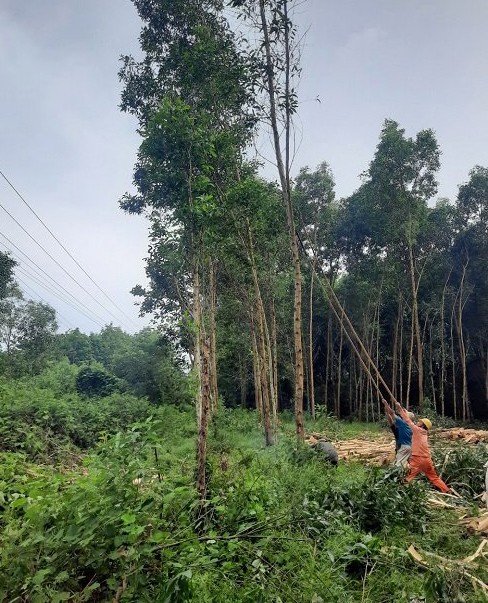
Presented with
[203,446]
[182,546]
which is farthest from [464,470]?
[182,546]

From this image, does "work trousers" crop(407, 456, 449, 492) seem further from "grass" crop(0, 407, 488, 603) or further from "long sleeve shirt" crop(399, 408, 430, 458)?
"grass" crop(0, 407, 488, 603)

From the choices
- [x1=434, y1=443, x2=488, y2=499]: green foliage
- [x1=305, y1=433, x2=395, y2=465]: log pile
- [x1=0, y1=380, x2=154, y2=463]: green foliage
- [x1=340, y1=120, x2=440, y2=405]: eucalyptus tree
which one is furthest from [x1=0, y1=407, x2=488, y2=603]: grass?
[x1=340, y1=120, x2=440, y2=405]: eucalyptus tree

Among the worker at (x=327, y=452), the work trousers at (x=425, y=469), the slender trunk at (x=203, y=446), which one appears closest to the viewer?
the slender trunk at (x=203, y=446)

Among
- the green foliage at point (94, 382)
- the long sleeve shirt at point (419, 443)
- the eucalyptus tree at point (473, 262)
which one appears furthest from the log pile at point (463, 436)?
the green foliage at point (94, 382)

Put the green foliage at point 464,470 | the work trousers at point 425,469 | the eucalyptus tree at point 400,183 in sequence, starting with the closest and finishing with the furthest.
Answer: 1. the work trousers at point 425,469
2. the green foliage at point 464,470
3. the eucalyptus tree at point 400,183

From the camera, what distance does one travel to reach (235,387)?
31.5m

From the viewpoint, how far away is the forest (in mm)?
2947

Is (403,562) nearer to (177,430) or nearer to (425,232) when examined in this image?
(177,430)

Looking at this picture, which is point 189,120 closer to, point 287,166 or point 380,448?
point 287,166

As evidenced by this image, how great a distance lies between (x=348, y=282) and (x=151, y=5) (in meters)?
16.9

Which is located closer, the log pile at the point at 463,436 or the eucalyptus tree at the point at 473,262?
the log pile at the point at 463,436

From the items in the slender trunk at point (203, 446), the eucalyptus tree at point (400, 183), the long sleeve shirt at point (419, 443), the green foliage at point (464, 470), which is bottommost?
the green foliage at point (464, 470)

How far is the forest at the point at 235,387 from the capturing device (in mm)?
2947

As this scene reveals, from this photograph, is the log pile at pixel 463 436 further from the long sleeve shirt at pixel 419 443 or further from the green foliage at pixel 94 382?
the green foliage at pixel 94 382
